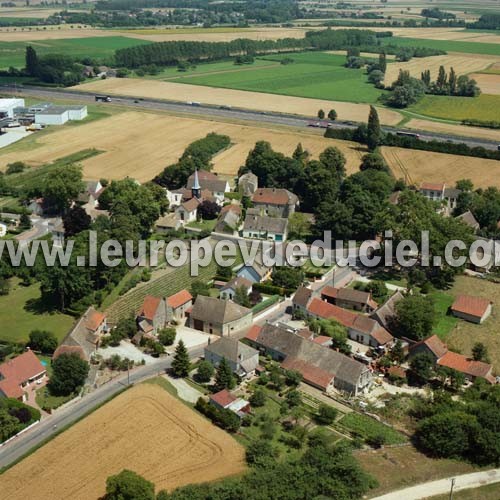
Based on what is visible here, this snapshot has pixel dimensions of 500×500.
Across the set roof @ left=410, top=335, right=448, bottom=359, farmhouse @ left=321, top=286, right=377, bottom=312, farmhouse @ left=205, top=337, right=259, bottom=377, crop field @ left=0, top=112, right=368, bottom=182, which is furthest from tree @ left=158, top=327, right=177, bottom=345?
crop field @ left=0, top=112, right=368, bottom=182

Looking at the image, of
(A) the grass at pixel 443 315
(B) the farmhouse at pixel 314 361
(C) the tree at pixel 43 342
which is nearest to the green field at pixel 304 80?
(A) the grass at pixel 443 315

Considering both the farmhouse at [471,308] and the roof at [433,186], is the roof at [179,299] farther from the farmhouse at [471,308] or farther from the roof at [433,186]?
the roof at [433,186]

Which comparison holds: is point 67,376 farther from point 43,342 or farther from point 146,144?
point 146,144

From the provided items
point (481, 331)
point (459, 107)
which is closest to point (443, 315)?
point (481, 331)

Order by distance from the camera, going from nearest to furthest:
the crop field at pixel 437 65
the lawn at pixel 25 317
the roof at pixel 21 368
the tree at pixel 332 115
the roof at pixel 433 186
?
the roof at pixel 21 368 → the lawn at pixel 25 317 → the roof at pixel 433 186 → the tree at pixel 332 115 → the crop field at pixel 437 65

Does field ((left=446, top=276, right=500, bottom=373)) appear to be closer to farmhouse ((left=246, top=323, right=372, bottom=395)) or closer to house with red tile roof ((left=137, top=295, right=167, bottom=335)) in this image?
farmhouse ((left=246, top=323, right=372, bottom=395))

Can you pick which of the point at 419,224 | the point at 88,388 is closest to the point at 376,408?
the point at 88,388
